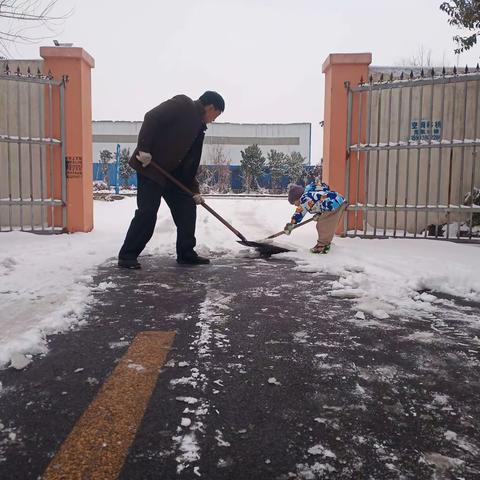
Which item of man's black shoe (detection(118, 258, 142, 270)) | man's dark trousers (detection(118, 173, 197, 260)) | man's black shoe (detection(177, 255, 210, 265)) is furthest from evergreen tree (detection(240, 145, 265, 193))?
man's black shoe (detection(118, 258, 142, 270))

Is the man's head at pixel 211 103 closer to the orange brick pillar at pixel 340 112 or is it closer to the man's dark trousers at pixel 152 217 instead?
the man's dark trousers at pixel 152 217

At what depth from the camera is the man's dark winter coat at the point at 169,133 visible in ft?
15.8

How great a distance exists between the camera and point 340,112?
267 inches

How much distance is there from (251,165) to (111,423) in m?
34.8

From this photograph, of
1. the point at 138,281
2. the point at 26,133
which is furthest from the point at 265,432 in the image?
the point at 26,133

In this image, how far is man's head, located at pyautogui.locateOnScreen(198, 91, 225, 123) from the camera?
504 cm

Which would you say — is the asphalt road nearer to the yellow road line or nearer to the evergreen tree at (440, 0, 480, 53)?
the yellow road line

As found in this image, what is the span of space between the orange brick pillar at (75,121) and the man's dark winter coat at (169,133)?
2.35m

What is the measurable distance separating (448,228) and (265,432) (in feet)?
17.5

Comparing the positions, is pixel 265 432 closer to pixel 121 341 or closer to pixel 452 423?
pixel 452 423

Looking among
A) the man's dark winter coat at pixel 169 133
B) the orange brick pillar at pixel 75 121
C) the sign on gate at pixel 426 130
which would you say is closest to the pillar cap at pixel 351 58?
the sign on gate at pixel 426 130

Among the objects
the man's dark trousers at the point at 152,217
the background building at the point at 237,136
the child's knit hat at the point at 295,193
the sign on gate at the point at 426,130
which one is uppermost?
the background building at the point at 237,136

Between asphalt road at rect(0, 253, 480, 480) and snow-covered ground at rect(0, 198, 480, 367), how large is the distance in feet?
0.58

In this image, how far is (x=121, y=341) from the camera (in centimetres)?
250
